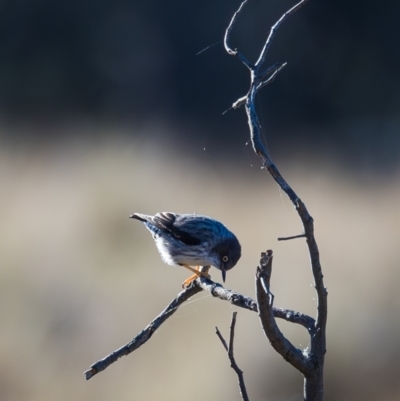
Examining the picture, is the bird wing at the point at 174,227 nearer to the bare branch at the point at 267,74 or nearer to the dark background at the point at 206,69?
the bare branch at the point at 267,74

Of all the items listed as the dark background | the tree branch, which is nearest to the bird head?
the tree branch

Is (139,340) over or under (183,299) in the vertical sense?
under

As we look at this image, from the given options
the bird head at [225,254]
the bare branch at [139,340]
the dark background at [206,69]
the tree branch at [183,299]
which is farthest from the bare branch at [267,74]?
the dark background at [206,69]

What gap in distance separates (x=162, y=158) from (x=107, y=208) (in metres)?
1.09

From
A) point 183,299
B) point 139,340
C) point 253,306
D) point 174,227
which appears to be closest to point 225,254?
point 174,227

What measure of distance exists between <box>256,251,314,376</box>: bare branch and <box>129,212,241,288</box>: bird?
2.46 metres

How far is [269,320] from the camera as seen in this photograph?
1.66m

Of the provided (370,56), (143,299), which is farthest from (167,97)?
(143,299)

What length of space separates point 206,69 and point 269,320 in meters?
9.32

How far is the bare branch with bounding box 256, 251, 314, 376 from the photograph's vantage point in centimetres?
155

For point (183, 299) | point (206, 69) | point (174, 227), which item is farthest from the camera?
point (206, 69)

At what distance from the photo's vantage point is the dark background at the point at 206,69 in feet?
32.4

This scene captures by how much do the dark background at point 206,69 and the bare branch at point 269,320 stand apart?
24.8 feet

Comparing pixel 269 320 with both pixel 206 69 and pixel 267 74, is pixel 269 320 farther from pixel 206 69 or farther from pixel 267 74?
pixel 206 69
